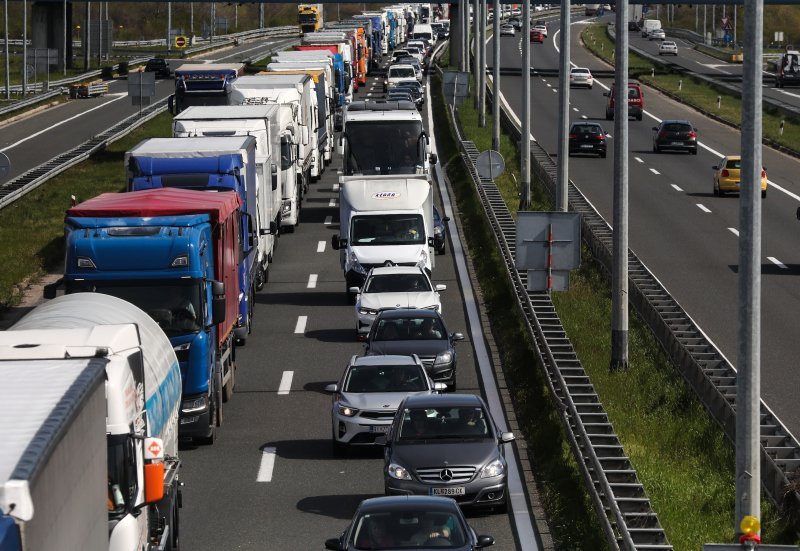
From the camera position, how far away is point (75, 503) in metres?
10.6

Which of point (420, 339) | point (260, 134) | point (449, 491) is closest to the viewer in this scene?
point (449, 491)

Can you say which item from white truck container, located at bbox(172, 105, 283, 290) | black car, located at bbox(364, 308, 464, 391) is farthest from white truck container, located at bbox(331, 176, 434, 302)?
black car, located at bbox(364, 308, 464, 391)

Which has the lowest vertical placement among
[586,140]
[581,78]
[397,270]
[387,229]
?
[397,270]

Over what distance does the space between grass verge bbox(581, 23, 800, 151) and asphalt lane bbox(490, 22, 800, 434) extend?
1.57m

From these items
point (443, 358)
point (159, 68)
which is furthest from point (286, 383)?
point (159, 68)

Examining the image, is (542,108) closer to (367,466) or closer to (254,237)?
(254,237)

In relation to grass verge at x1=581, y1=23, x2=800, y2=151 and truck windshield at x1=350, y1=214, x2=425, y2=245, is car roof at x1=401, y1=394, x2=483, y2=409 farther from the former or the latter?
grass verge at x1=581, y1=23, x2=800, y2=151

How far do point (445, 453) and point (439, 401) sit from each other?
1.18 meters

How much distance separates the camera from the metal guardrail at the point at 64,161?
52500 millimetres

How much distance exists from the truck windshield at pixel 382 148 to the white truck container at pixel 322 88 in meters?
9.84

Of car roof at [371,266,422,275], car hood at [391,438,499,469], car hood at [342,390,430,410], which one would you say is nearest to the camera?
car hood at [391,438,499,469]

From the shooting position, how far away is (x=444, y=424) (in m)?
20.4

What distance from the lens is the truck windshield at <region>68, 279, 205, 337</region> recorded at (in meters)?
22.4

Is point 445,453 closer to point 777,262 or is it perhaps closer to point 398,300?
point 398,300
